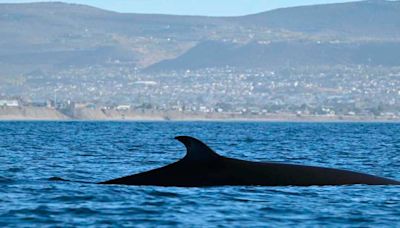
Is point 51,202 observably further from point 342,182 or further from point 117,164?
point 117,164

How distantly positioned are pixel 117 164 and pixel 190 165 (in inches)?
474

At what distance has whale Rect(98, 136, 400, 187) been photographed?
805 inches

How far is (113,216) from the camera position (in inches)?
717

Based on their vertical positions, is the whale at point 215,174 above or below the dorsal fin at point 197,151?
below

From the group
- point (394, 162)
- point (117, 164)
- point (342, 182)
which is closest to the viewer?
point (342, 182)

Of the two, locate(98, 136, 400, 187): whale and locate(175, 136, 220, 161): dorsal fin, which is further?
locate(98, 136, 400, 187): whale

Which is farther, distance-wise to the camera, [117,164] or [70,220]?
[117,164]

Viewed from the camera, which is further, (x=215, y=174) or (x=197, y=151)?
(x=215, y=174)

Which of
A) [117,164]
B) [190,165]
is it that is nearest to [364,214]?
[190,165]

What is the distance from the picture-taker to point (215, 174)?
2072cm

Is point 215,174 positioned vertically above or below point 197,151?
below

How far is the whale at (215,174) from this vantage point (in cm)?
2044

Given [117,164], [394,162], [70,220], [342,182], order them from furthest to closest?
[394,162]
[117,164]
[342,182]
[70,220]

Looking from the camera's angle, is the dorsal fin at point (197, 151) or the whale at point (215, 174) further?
the whale at point (215, 174)
